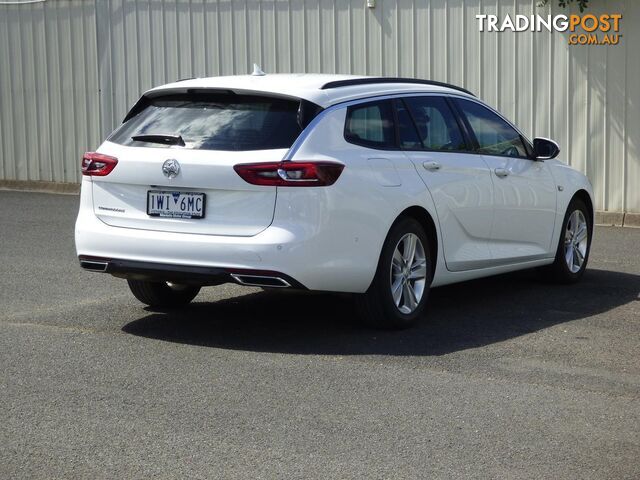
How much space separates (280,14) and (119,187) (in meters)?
9.02

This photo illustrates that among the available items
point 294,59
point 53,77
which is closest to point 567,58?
point 294,59

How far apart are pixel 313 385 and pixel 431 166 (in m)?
2.31

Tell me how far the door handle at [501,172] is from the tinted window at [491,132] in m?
0.14

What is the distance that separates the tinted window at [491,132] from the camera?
945 centimetres

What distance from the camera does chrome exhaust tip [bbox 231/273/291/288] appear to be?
298 inches

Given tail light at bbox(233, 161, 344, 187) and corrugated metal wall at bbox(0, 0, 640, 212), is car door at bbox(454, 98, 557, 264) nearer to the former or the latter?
tail light at bbox(233, 161, 344, 187)

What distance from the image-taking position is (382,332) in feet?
27.0

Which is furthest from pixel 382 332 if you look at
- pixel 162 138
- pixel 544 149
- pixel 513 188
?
pixel 544 149

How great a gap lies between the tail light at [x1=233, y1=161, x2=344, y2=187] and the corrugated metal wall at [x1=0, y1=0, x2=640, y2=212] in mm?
7972

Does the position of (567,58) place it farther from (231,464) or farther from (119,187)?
(231,464)

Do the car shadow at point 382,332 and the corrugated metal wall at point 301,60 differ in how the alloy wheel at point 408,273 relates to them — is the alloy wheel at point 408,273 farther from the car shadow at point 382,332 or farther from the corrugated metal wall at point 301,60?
the corrugated metal wall at point 301,60

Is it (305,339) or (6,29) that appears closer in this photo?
(305,339)

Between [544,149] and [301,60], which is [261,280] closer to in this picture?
[544,149]

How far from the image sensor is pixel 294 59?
1670cm
